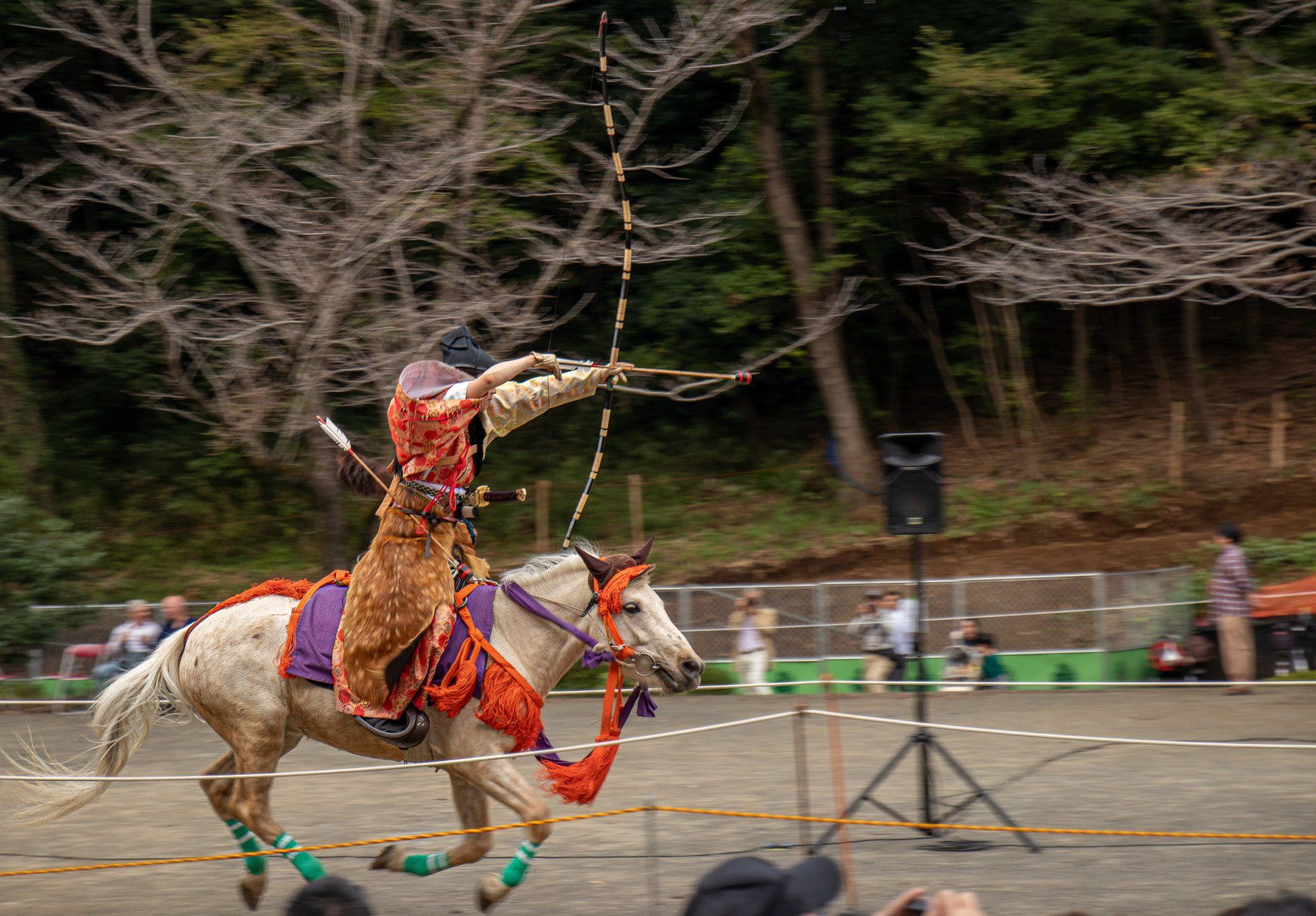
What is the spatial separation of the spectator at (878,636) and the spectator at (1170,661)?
2.66 m

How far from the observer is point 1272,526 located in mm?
17953

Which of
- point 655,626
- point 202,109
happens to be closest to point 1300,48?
point 202,109

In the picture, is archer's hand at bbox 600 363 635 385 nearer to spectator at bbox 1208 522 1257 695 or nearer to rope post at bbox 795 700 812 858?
rope post at bbox 795 700 812 858

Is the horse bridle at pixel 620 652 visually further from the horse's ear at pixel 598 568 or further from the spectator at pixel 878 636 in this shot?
the spectator at pixel 878 636

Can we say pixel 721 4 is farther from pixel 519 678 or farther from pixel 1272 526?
pixel 519 678

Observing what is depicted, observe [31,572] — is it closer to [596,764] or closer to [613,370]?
[596,764]

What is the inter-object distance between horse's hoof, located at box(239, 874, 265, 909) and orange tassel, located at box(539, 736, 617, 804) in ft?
4.54

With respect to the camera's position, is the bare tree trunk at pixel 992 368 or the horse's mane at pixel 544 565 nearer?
the horse's mane at pixel 544 565

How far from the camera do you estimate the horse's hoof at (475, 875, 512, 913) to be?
553cm

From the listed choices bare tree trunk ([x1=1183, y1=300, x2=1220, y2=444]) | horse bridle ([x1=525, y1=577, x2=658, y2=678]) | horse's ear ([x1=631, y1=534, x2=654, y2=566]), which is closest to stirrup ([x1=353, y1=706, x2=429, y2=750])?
horse bridle ([x1=525, y1=577, x2=658, y2=678])

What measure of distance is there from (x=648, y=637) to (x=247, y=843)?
221 cm

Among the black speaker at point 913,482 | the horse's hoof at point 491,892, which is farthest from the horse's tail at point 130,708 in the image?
the black speaker at point 913,482

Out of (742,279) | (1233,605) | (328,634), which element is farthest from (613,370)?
(742,279)

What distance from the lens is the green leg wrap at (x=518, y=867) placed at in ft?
18.0
